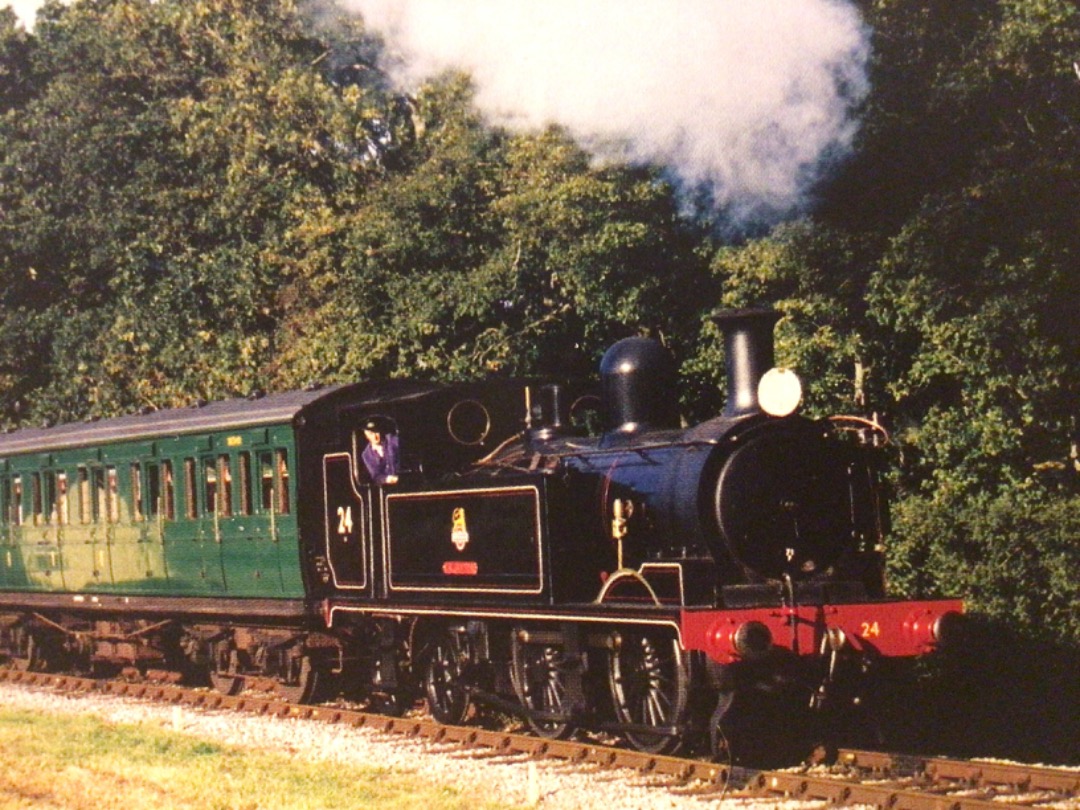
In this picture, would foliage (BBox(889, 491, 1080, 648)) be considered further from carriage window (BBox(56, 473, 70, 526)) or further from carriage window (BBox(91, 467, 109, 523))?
carriage window (BBox(56, 473, 70, 526))

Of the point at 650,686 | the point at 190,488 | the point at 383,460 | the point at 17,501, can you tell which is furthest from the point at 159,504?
the point at 650,686

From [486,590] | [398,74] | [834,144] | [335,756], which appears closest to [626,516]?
[486,590]

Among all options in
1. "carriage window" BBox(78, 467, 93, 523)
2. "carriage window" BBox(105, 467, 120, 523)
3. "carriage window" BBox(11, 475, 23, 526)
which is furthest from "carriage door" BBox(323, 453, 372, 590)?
"carriage window" BBox(11, 475, 23, 526)

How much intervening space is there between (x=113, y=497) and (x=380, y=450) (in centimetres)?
527

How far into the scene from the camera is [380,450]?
42.4 feet

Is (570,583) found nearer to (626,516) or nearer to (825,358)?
(626,516)

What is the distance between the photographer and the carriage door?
13469mm

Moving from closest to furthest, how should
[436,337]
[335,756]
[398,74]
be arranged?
[335,756]
[436,337]
[398,74]

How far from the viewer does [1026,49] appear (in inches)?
577

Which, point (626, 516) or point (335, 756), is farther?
point (335, 756)

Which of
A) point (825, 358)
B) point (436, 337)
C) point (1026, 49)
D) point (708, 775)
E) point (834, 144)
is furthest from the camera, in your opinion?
point (436, 337)

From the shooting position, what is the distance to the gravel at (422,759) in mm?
9289

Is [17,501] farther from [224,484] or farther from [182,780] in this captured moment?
[182,780]

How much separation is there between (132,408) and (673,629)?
20.2 m
